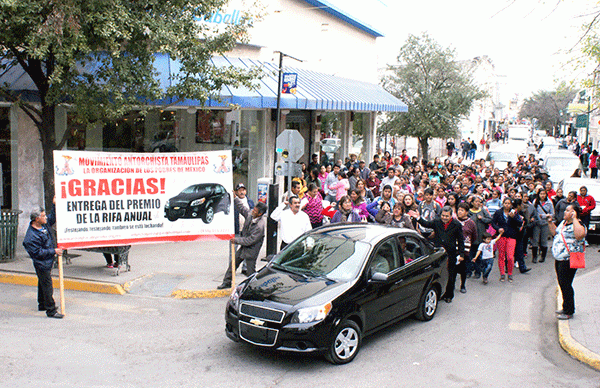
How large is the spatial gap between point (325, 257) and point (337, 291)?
94 cm

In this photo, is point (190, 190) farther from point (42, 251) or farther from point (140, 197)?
point (42, 251)

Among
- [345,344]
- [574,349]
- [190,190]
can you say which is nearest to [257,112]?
[190,190]

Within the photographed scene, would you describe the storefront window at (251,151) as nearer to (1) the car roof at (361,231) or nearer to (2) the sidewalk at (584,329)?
(1) the car roof at (361,231)

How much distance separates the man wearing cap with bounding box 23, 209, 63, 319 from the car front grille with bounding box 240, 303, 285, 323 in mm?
3342

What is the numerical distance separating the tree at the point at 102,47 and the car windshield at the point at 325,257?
4.83m

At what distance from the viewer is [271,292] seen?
711cm

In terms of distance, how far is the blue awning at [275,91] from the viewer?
1347 centimetres

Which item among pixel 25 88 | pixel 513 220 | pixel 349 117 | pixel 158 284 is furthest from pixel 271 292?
pixel 349 117

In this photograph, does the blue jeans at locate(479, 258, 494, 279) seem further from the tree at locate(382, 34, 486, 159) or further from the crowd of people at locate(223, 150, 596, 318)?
the tree at locate(382, 34, 486, 159)

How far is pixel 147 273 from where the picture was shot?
1110 cm

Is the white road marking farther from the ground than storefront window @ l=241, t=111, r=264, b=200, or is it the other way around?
→ storefront window @ l=241, t=111, r=264, b=200

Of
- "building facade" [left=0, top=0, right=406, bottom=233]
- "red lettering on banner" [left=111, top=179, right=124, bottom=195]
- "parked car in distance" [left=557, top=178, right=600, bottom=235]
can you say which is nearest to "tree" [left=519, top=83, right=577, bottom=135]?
"building facade" [left=0, top=0, right=406, bottom=233]

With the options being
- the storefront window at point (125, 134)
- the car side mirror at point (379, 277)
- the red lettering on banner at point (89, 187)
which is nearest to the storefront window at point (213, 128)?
the storefront window at point (125, 134)

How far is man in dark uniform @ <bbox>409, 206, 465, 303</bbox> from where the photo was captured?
9.87 m
